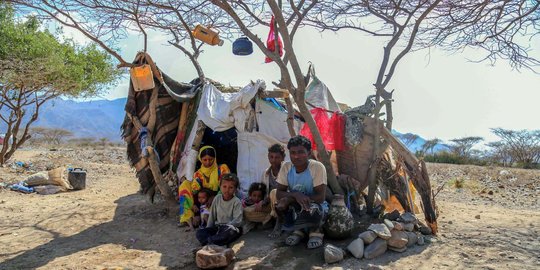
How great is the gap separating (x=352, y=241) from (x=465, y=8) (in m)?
3.21

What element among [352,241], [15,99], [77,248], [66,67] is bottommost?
[77,248]

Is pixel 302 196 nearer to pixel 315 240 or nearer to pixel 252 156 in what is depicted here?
pixel 315 240

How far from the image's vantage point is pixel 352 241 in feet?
12.6

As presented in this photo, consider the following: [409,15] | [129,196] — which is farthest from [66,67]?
[409,15]

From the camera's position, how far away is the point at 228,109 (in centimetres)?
524

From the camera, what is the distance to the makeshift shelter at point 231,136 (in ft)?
15.6

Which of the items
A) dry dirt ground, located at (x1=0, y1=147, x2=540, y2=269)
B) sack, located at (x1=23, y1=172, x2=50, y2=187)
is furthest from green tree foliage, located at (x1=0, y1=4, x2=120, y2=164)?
dry dirt ground, located at (x1=0, y1=147, x2=540, y2=269)

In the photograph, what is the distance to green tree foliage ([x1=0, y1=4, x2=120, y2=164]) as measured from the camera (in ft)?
29.2

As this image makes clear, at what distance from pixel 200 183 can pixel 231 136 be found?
1414 mm

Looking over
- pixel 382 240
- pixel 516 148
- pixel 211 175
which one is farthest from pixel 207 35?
pixel 516 148

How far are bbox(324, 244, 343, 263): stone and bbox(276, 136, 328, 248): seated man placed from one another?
0.73 feet

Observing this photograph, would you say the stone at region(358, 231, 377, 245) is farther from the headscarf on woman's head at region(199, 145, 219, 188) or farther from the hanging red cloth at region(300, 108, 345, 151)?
the headscarf on woman's head at region(199, 145, 219, 188)

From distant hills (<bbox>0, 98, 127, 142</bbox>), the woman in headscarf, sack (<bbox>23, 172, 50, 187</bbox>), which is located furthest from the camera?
distant hills (<bbox>0, 98, 127, 142</bbox>)

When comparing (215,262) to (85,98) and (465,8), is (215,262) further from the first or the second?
(85,98)
